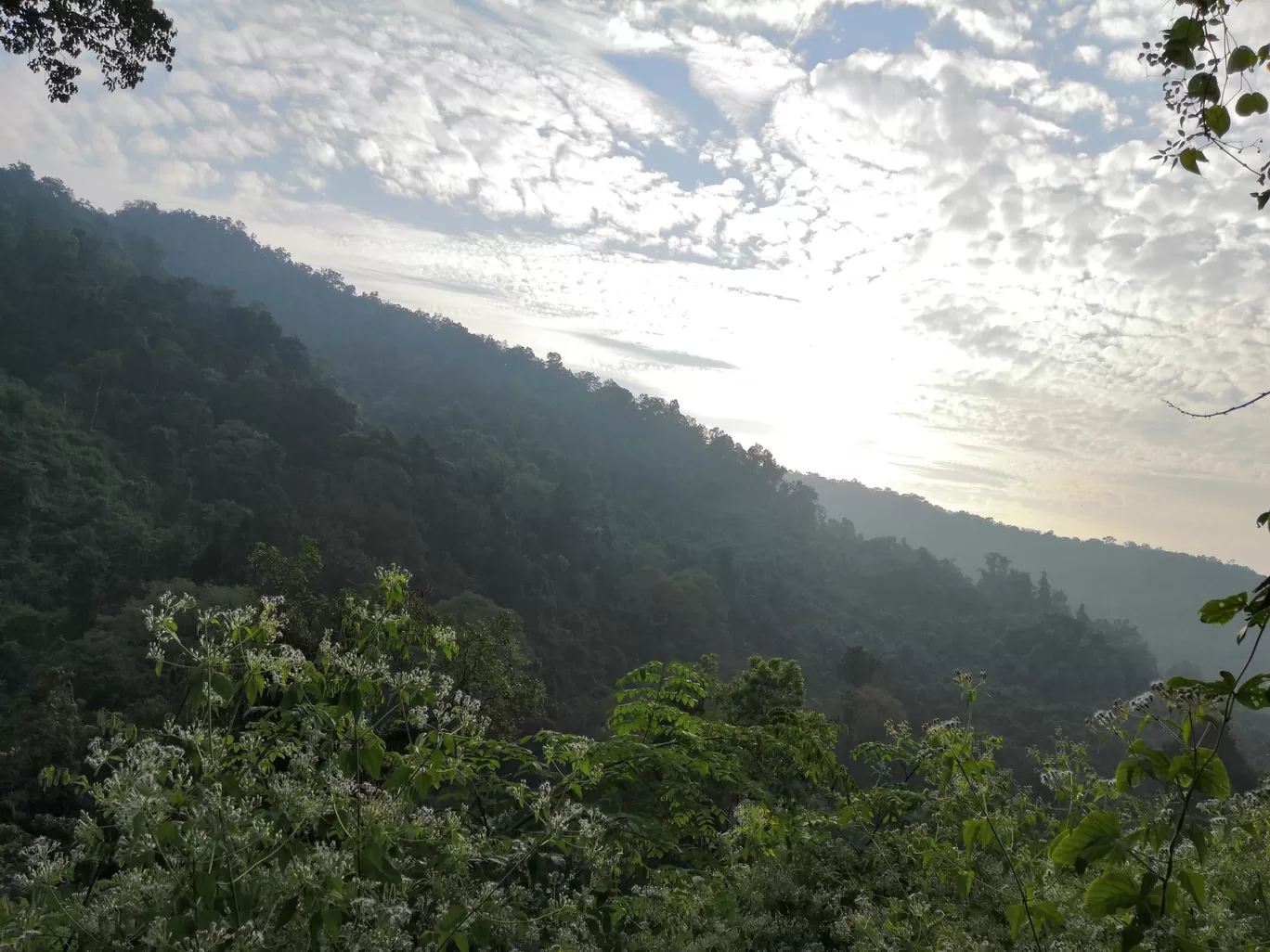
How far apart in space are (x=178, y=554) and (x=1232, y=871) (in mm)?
38941

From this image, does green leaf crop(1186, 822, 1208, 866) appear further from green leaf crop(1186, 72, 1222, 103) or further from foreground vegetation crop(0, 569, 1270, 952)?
green leaf crop(1186, 72, 1222, 103)

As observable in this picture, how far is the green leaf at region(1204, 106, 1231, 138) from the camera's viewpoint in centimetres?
159

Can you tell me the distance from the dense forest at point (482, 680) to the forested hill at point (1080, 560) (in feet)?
181

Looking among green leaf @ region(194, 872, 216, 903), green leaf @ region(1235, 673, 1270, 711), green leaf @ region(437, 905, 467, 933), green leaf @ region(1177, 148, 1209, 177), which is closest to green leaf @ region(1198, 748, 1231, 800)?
green leaf @ region(1235, 673, 1270, 711)

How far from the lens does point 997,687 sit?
6006 cm

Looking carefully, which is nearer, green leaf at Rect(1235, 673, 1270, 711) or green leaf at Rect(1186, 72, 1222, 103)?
green leaf at Rect(1235, 673, 1270, 711)

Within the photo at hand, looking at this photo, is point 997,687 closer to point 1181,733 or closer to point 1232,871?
point 1232,871

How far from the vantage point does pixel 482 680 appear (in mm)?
20000

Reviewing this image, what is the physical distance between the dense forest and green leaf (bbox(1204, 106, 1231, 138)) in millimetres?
1090

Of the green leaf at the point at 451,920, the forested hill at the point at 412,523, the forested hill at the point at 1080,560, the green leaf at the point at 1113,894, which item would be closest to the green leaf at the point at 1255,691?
the green leaf at the point at 1113,894

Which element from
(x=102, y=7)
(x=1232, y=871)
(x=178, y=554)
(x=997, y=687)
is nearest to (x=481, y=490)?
(x=178, y=554)

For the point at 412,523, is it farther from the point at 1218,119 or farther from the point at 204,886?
the point at 1218,119

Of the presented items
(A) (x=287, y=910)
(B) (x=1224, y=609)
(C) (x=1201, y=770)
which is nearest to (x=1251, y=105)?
(B) (x=1224, y=609)

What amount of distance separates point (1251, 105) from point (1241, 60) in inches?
4.1
